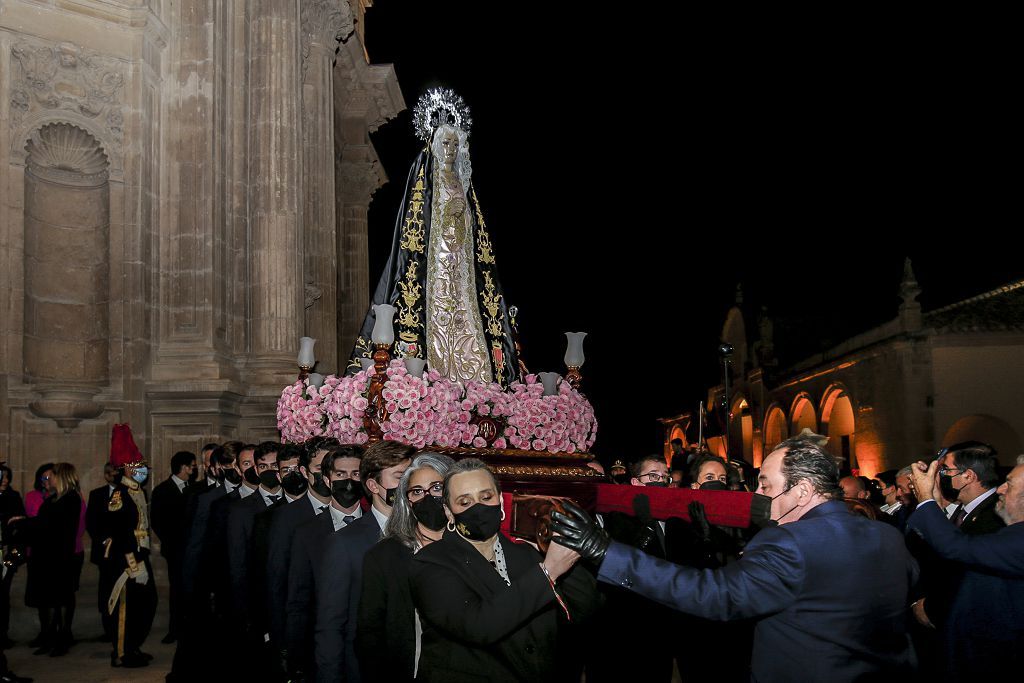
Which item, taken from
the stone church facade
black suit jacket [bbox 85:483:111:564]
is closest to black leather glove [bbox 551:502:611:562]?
black suit jacket [bbox 85:483:111:564]

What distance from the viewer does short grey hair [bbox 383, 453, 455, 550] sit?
4.49 metres

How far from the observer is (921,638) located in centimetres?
700

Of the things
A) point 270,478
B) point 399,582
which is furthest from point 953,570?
point 270,478

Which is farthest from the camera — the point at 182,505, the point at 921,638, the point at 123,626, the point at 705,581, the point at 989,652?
the point at 182,505

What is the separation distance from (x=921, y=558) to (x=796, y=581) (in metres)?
3.05

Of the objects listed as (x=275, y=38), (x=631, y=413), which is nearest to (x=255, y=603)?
(x=275, y=38)

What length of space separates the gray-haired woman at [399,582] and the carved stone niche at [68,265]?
7956mm

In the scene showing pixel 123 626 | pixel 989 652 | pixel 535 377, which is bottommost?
pixel 123 626

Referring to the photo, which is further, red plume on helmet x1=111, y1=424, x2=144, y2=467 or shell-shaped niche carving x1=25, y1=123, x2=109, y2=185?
shell-shaped niche carving x1=25, y1=123, x2=109, y2=185

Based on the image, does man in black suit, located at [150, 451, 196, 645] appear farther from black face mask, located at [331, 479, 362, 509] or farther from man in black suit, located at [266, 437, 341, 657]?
black face mask, located at [331, 479, 362, 509]

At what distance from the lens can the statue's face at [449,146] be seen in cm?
751

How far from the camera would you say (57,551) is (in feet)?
31.4

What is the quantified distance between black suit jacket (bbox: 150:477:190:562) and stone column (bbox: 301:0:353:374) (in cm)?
480

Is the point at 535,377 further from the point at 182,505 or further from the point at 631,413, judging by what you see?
the point at 631,413
